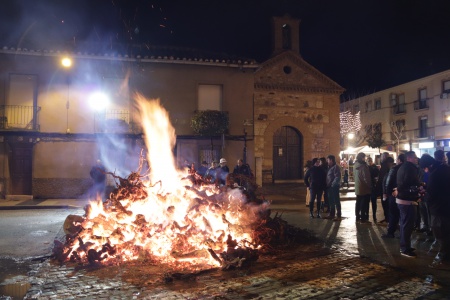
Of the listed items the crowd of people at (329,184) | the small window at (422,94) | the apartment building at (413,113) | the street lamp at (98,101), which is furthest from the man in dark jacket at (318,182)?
the small window at (422,94)

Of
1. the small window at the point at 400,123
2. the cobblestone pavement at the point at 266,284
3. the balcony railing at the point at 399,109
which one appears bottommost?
the cobblestone pavement at the point at 266,284

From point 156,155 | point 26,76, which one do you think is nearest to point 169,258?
point 156,155

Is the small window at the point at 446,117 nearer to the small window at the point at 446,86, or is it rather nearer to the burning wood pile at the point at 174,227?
the small window at the point at 446,86

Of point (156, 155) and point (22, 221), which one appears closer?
point (156, 155)

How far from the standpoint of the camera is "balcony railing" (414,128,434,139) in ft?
122

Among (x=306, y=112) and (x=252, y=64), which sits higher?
(x=252, y=64)

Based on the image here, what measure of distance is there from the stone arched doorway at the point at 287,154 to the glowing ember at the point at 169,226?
1524 centimetres

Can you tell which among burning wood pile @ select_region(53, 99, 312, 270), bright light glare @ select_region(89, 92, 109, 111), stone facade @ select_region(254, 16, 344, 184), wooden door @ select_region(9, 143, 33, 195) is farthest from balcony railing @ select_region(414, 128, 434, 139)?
wooden door @ select_region(9, 143, 33, 195)

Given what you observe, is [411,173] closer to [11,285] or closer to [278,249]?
[278,249]

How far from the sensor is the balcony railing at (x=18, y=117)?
17.3m

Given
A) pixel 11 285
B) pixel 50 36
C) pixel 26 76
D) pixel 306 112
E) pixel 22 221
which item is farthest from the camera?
pixel 306 112

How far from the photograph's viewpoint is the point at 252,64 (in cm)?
2022

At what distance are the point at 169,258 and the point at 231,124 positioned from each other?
1378 cm

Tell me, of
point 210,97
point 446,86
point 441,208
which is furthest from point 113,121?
point 446,86
